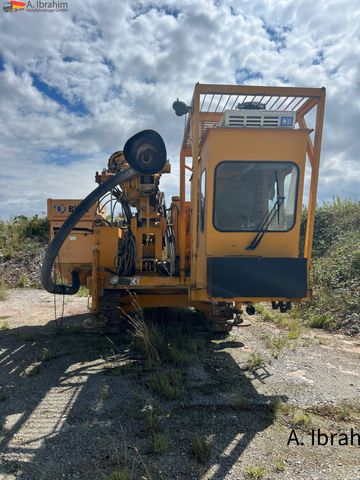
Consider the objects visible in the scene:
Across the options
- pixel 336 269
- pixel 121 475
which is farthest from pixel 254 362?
pixel 336 269

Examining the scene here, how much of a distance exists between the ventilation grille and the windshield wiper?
91 centimetres

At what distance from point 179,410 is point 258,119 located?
3510 mm

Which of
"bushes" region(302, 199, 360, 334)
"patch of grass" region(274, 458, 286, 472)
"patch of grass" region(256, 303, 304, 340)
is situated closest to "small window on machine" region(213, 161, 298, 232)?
"patch of grass" region(274, 458, 286, 472)

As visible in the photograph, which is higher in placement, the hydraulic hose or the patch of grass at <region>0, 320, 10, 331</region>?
the hydraulic hose

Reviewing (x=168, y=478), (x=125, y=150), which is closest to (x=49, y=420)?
(x=168, y=478)

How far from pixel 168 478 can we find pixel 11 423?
1.75 meters

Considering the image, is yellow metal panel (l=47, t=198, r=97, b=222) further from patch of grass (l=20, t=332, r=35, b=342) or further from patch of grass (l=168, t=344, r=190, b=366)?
patch of grass (l=168, t=344, r=190, b=366)

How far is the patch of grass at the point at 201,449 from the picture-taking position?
3268 mm

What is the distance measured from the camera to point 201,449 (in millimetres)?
3305

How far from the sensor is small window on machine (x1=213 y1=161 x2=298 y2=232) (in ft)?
16.3

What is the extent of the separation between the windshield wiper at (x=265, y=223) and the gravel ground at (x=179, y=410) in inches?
67.5

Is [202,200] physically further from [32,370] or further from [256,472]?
[256,472]

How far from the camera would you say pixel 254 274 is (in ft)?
14.8

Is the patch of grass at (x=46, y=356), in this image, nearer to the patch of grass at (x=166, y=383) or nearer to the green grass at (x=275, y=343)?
the patch of grass at (x=166, y=383)
